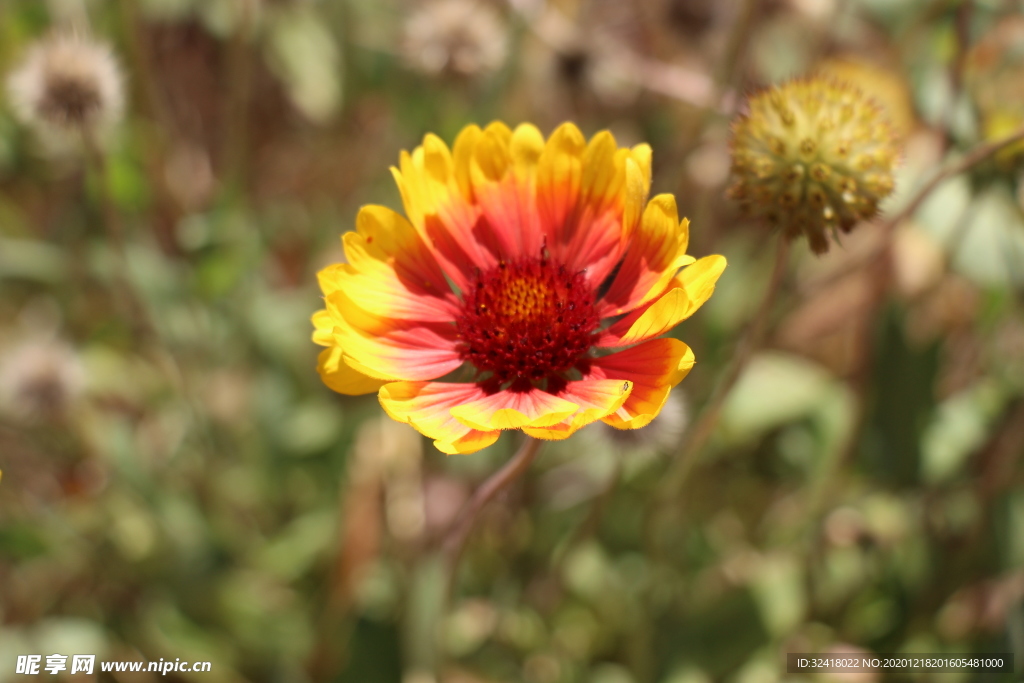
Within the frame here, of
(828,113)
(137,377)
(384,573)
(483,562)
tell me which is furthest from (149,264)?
(828,113)

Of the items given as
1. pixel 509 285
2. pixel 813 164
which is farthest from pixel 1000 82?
pixel 509 285

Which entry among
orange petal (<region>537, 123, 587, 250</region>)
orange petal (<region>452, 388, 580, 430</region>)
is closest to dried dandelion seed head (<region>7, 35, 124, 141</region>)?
orange petal (<region>537, 123, 587, 250</region>)

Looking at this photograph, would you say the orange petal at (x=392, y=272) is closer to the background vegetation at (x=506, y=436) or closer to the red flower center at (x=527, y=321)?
the red flower center at (x=527, y=321)

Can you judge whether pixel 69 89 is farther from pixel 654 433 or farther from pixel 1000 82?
pixel 1000 82

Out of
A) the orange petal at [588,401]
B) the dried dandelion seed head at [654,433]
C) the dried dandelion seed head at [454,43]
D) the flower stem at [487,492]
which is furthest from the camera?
the dried dandelion seed head at [454,43]

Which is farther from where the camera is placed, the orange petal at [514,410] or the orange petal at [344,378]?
the orange petal at [344,378]

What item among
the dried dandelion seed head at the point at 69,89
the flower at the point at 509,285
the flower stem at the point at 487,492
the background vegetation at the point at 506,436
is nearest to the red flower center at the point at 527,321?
the flower at the point at 509,285

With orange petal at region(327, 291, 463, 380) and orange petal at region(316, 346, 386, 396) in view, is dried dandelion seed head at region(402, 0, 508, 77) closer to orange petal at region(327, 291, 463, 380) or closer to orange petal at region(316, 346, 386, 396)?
orange petal at region(327, 291, 463, 380)
